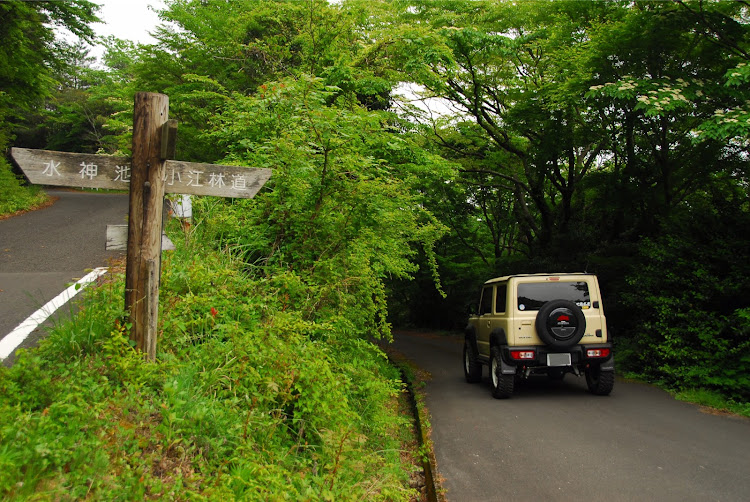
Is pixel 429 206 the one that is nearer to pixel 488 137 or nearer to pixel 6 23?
pixel 488 137

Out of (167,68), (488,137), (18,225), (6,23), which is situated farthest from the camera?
(488,137)

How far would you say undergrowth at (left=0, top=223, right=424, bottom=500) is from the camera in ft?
10.2

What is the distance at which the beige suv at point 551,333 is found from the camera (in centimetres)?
916

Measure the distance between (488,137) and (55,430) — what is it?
19364mm

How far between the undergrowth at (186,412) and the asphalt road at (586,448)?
1.02 m

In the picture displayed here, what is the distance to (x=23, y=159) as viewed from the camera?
4477mm

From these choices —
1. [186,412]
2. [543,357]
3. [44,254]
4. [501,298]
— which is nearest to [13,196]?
[44,254]

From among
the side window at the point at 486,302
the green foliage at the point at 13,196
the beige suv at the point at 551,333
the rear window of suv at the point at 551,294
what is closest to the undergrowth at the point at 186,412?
the beige suv at the point at 551,333

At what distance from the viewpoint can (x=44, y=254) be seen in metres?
11.2

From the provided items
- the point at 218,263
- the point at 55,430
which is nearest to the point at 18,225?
the point at 218,263

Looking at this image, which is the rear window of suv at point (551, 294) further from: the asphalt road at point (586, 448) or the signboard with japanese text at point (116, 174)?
the signboard with japanese text at point (116, 174)

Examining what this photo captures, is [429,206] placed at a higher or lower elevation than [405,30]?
lower

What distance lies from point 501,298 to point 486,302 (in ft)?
3.95

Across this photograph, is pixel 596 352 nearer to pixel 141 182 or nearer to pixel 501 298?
pixel 501 298
